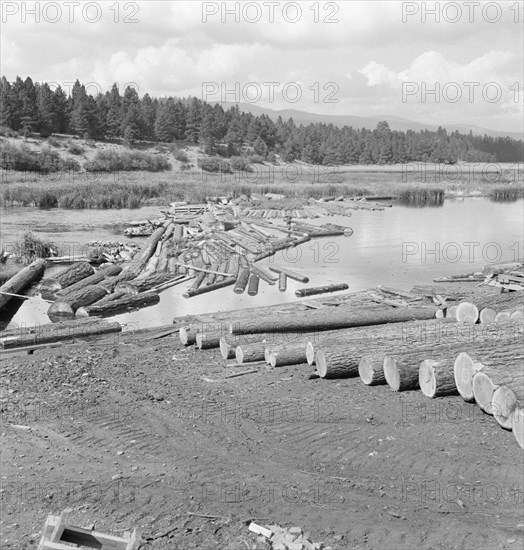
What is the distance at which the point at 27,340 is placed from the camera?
11703 millimetres

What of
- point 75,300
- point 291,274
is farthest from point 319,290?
point 75,300

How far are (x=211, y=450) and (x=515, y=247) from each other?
23.5 m

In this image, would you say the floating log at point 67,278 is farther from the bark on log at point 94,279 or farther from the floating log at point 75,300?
the floating log at point 75,300

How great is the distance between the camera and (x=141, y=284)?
17.2 metres

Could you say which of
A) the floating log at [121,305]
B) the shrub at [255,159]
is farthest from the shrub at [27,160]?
the floating log at [121,305]

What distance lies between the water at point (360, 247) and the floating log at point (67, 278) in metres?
0.66

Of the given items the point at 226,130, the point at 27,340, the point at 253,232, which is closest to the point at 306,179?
the point at 226,130

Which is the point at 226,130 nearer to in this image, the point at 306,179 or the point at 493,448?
the point at 306,179

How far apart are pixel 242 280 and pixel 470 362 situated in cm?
1097

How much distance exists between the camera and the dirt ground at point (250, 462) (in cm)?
587

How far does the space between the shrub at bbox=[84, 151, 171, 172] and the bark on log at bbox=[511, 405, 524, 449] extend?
62.5 metres

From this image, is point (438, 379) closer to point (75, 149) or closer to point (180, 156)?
point (75, 149)

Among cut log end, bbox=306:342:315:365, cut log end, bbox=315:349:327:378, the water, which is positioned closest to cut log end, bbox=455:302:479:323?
cut log end, bbox=306:342:315:365

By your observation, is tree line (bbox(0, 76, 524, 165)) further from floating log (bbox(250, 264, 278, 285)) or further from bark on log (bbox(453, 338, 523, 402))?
bark on log (bbox(453, 338, 523, 402))
